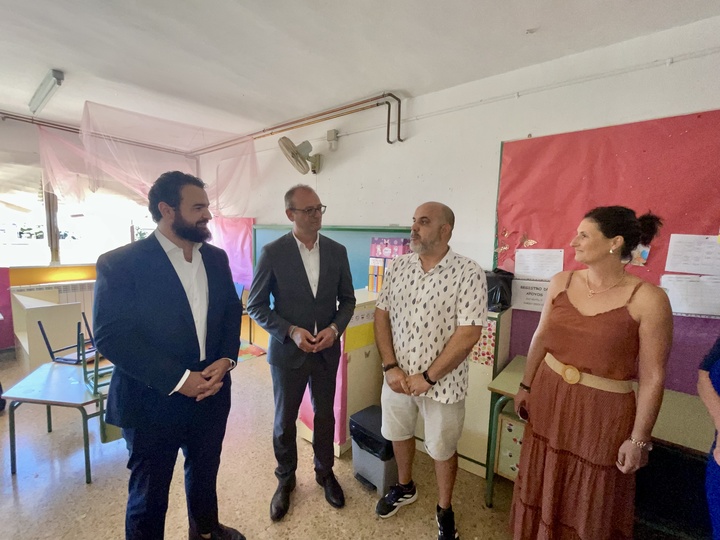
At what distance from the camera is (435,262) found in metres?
1.58

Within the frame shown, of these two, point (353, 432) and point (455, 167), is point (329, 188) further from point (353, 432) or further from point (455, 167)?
point (353, 432)

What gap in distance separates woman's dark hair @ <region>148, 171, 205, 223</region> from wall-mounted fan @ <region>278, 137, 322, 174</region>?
6.50 ft

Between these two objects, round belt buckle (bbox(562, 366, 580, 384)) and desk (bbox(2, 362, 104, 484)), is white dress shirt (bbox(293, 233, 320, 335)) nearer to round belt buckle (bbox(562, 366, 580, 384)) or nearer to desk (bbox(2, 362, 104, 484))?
round belt buckle (bbox(562, 366, 580, 384))

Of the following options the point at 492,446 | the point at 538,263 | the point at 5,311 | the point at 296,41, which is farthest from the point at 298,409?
the point at 5,311

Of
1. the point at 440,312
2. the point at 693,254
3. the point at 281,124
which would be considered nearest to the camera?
the point at 440,312

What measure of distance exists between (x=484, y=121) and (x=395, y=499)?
8.11ft

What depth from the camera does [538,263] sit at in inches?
84.2

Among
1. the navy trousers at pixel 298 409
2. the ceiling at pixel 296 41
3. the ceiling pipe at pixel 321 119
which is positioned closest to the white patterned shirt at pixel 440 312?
the navy trousers at pixel 298 409

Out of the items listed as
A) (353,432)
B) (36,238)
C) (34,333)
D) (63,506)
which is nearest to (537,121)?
(353,432)

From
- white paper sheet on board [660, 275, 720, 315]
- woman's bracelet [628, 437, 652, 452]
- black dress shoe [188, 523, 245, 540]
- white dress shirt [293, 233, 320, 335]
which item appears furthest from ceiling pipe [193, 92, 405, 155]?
black dress shoe [188, 523, 245, 540]

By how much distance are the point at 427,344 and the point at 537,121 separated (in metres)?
1.66

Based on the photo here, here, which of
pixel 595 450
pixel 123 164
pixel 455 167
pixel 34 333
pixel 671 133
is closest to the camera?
pixel 595 450

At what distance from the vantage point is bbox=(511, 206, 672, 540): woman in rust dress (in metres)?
1.15

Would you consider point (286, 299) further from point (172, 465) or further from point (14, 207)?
point (14, 207)
